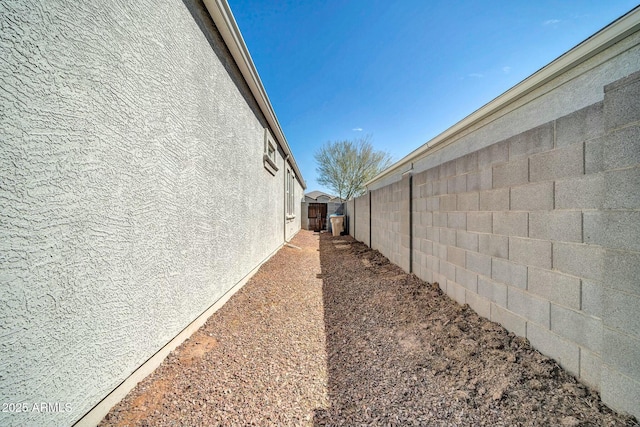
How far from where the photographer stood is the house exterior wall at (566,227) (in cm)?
134

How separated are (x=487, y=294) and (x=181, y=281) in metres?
3.08

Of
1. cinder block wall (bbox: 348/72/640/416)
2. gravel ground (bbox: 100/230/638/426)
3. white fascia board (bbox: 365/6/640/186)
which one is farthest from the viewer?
white fascia board (bbox: 365/6/640/186)

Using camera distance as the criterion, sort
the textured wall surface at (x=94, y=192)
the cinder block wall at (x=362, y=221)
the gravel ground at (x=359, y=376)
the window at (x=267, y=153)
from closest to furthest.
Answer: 1. the textured wall surface at (x=94, y=192)
2. the gravel ground at (x=359, y=376)
3. the window at (x=267, y=153)
4. the cinder block wall at (x=362, y=221)

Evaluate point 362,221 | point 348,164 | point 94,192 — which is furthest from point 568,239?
point 348,164

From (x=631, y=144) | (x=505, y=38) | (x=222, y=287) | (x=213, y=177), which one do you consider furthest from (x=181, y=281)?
(x=505, y=38)

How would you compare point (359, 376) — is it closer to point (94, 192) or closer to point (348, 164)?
point (94, 192)

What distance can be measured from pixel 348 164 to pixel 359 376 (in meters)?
20.2

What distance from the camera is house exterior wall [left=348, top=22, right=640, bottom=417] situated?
134cm

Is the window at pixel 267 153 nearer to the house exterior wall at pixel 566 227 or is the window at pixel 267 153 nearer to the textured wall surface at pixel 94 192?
the textured wall surface at pixel 94 192

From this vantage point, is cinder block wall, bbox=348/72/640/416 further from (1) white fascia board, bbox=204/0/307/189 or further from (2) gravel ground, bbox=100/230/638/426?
(1) white fascia board, bbox=204/0/307/189

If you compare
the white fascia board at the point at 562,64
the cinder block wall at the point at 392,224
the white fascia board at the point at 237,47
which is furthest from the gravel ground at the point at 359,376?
the white fascia board at the point at 237,47

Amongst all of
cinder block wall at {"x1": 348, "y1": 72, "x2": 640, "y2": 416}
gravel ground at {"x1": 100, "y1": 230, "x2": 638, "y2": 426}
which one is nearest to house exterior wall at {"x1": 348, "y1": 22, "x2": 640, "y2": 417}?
cinder block wall at {"x1": 348, "y1": 72, "x2": 640, "y2": 416}

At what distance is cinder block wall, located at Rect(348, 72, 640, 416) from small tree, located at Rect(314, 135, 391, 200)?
730 inches

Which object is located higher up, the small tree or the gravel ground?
the small tree
